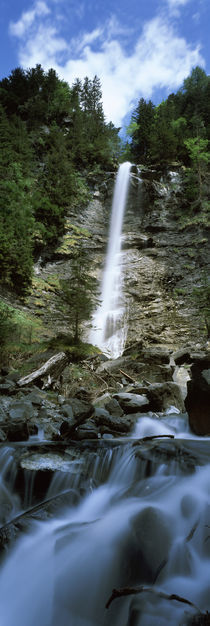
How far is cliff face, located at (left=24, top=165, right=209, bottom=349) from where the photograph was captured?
43.4 ft

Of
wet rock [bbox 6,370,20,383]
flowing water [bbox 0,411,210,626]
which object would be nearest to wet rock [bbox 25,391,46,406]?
wet rock [bbox 6,370,20,383]

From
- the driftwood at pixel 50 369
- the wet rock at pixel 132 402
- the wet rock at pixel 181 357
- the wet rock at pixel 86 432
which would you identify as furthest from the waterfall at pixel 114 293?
the wet rock at pixel 86 432

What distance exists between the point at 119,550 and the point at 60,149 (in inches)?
879

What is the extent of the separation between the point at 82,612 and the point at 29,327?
8165mm

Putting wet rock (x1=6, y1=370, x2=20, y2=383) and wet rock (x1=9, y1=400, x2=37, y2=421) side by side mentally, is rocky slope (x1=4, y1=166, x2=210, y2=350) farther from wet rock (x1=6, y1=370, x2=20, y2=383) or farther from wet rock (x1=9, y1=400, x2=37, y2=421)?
wet rock (x1=9, y1=400, x2=37, y2=421)

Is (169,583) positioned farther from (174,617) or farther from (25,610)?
(25,610)

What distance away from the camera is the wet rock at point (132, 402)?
525cm

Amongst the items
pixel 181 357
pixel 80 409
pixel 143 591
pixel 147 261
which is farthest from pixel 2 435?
pixel 147 261

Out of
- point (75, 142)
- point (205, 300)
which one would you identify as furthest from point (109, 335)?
point (75, 142)

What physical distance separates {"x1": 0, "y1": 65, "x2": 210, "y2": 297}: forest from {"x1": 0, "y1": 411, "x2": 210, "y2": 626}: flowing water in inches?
405

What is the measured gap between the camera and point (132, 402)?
17.5 ft

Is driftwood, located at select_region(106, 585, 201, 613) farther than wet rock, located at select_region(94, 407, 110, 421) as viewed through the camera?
No

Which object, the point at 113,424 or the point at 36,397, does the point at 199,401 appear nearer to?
the point at 113,424

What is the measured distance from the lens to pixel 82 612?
1.84m
